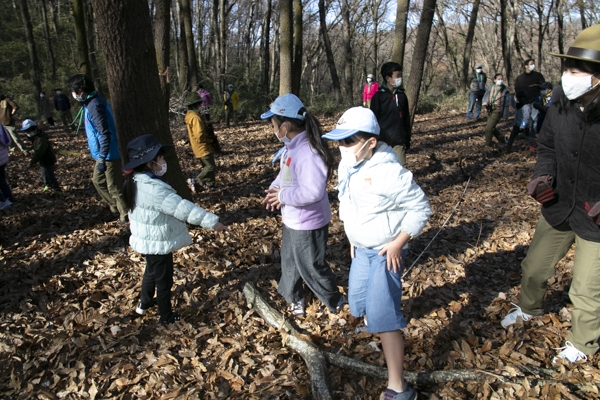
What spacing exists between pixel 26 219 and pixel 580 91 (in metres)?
7.35

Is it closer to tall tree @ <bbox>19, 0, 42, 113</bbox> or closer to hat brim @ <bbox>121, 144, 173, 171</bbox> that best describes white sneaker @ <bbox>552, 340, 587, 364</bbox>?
hat brim @ <bbox>121, 144, 173, 171</bbox>

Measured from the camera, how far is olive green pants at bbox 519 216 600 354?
2.76m

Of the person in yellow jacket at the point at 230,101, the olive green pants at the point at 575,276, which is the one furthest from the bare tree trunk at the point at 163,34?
the olive green pants at the point at 575,276

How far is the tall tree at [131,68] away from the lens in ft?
14.9

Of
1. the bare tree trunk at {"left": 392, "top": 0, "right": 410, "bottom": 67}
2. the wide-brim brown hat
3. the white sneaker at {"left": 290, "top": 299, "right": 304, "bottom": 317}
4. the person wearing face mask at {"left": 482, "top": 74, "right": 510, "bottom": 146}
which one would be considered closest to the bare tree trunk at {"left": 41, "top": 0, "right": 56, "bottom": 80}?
the bare tree trunk at {"left": 392, "top": 0, "right": 410, "bottom": 67}

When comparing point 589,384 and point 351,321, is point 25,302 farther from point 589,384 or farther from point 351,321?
point 589,384

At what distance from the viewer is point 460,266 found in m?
4.73

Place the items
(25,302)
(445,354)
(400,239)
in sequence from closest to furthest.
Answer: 1. (400,239)
2. (445,354)
3. (25,302)

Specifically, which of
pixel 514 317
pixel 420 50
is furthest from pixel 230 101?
pixel 514 317

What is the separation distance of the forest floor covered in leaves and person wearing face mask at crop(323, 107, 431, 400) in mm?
676

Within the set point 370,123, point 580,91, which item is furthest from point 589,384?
point 370,123

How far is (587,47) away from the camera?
245 centimetres

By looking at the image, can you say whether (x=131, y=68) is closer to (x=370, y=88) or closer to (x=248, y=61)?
(x=370, y=88)

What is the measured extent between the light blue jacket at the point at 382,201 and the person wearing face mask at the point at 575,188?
43.2 inches
